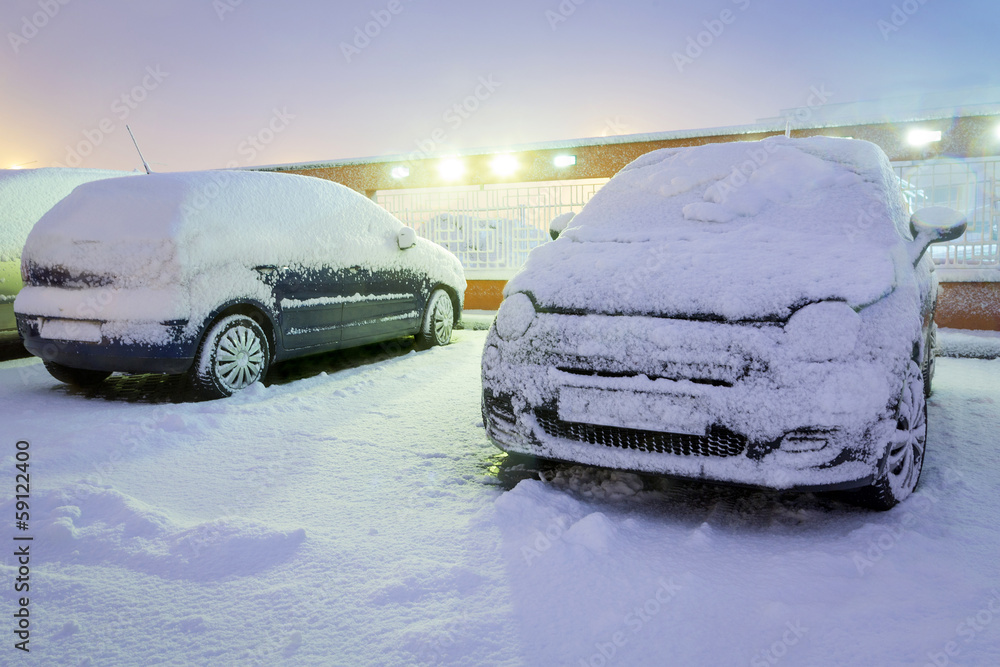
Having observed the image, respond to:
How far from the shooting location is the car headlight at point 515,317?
262 centimetres

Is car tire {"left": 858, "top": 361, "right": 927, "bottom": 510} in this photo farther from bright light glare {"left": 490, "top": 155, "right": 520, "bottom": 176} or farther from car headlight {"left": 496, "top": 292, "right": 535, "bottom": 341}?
bright light glare {"left": 490, "top": 155, "right": 520, "bottom": 176}

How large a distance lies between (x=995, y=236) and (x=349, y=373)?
25.2 feet

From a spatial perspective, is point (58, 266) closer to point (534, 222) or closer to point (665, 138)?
point (534, 222)

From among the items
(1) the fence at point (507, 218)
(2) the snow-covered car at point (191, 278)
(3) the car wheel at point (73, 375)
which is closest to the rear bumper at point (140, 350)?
(2) the snow-covered car at point (191, 278)

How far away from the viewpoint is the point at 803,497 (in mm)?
2668

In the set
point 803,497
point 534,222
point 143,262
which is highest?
point 534,222

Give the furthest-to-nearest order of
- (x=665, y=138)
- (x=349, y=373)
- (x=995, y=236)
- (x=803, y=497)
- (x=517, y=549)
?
(x=665, y=138) → (x=995, y=236) → (x=349, y=373) → (x=803, y=497) → (x=517, y=549)

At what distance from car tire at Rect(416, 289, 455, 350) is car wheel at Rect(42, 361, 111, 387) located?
2780 millimetres

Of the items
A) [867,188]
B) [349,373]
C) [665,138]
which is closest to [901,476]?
[867,188]

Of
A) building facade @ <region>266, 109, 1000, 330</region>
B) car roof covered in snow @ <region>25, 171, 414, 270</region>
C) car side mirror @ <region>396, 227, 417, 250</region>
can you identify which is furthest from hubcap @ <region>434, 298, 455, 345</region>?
building facade @ <region>266, 109, 1000, 330</region>

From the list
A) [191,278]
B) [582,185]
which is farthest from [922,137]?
[191,278]

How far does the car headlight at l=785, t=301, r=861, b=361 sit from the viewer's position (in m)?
2.15

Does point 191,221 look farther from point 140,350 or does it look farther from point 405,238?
point 405,238

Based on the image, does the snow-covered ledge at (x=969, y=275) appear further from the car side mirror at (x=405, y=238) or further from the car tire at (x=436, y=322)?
the car side mirror at (x=405, y=238)
